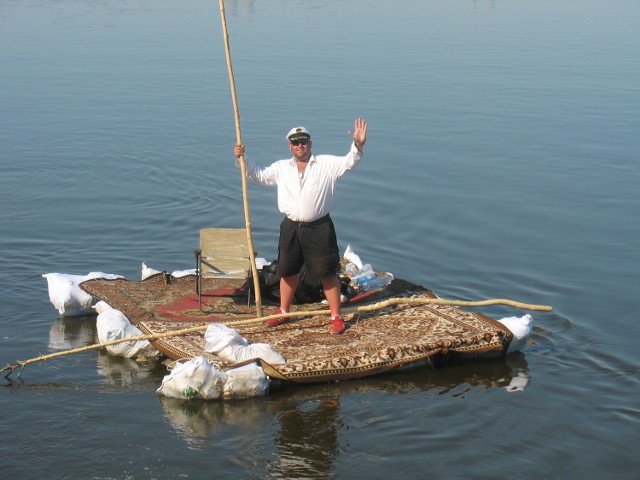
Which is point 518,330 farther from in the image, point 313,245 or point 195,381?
point 195,381

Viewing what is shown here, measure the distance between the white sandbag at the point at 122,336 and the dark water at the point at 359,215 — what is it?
144mm

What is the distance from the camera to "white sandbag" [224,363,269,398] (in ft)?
28.8

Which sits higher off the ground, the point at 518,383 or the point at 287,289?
the point at 287,289

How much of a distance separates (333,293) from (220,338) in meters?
1.22

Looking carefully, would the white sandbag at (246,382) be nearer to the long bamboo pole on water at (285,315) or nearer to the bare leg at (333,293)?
the long bamboo pole on water at (285,315)

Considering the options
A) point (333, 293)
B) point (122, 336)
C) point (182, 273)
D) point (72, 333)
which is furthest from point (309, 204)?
point (72, 333)

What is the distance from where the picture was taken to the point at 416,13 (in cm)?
3812

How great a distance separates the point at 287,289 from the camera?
1000cm

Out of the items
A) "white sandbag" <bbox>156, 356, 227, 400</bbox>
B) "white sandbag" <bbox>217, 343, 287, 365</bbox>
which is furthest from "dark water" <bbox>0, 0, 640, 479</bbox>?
"white sandbag" <bbox>217, 343, 287, 365</bbox>

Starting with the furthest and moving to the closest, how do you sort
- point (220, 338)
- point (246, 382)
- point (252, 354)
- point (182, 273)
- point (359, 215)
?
point (359, 215), point (182, 273), point (220, 338), point (252, 354), point (246, 382)

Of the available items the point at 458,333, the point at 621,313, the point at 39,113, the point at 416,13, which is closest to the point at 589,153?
the point at 621,313

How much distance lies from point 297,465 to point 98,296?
355 centimetres

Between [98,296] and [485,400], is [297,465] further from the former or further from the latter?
[98,296]

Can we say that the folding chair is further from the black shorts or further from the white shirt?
the white shirt
